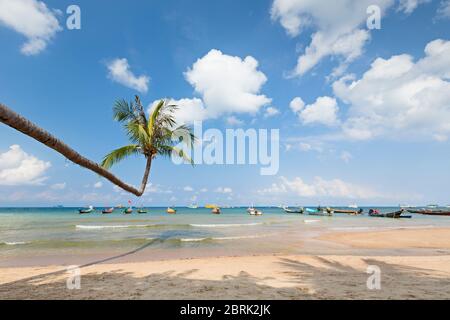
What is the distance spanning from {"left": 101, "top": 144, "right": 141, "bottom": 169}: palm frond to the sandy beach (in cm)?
403

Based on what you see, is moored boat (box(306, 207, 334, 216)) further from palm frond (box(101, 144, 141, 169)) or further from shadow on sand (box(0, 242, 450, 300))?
palm frond (box(101, 144, 141, 169))

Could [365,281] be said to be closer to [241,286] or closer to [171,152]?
[241,286]

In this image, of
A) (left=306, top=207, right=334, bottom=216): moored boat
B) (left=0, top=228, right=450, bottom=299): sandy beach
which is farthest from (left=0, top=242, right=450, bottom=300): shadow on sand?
(left=306, top=207, right=334, bottom=216): moored boat

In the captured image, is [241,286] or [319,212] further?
[319,212]

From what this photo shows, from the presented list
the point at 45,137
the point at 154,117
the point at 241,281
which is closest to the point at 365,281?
the point at 241,281

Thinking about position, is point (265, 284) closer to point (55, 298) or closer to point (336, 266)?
point (336, 266)

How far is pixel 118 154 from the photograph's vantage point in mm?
11031

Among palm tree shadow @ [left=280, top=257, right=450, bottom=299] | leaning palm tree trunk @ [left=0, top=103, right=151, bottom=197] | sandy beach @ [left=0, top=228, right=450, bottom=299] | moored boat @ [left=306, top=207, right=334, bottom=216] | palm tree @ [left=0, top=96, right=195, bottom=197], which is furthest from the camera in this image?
moored boat @ [left=306, top=207, right=334, bottom=216]

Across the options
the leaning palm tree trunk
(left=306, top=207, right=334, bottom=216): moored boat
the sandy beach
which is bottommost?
(left=306, top=207, right=334, bottom=216): moored boat

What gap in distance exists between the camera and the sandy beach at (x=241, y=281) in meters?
5.97

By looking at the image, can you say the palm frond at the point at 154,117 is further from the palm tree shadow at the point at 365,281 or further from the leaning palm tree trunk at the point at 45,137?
the palm tree shadow at the point at 365,281

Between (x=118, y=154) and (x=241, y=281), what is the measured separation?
713 cm

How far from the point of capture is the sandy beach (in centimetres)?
597
